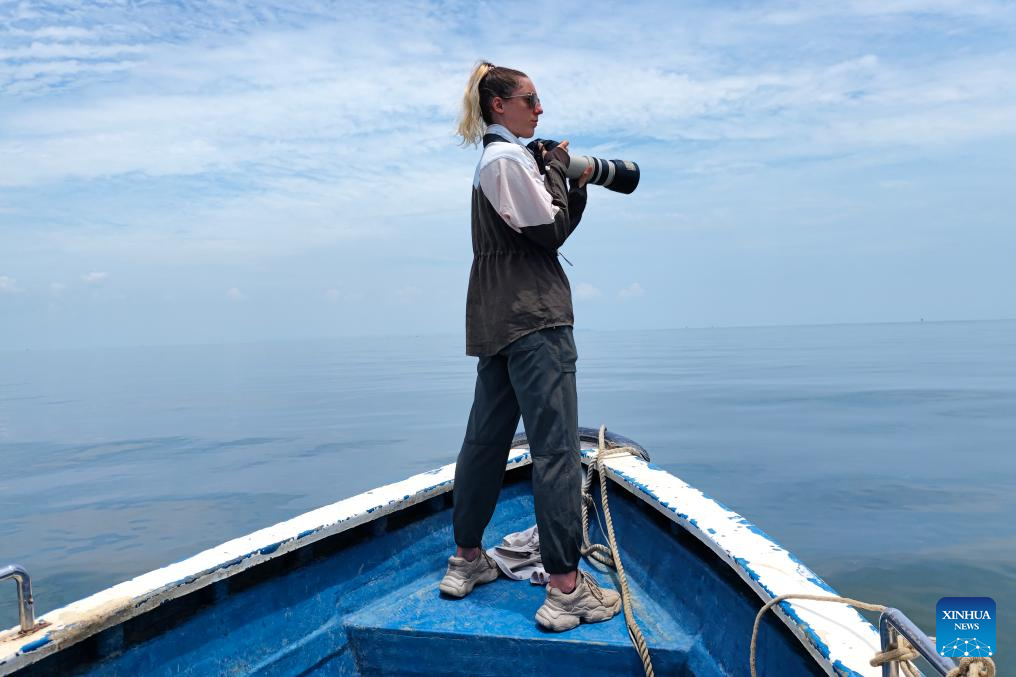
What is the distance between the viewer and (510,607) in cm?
228

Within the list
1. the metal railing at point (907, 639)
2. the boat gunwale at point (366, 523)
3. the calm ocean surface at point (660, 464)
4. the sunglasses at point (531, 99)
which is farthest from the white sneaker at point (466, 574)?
the calm ocean surface at point (660, 464)

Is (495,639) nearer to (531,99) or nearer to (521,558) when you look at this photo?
(521,558)

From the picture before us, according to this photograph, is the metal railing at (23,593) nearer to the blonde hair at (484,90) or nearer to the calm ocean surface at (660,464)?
the blonde hair at (484,90)

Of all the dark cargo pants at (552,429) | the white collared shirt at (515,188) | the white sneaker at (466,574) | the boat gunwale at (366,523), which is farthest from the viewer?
the white sneaker at (466,574)

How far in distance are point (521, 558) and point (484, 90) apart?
167 cm

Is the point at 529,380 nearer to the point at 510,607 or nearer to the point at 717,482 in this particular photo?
the point at 510,607

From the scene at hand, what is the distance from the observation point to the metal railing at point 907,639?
40.8 inches

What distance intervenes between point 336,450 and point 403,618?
51.9ft

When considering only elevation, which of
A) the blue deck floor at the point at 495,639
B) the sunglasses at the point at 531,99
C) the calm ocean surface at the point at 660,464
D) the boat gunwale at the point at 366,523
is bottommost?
the calm ocean surface at the point at 660,464

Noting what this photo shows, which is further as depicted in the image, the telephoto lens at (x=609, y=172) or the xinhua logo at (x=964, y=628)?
the telephoto lens at (x=609, y=172)

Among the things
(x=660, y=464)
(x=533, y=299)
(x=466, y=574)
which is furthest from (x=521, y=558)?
(x=660, y=464)

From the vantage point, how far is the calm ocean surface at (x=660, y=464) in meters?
7.35

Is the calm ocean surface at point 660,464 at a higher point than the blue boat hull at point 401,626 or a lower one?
lower

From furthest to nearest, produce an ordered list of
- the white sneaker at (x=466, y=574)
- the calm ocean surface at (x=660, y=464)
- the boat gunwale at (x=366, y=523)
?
the calm ocean surface at (x=660, y=464), the white sneaker at (x=466, y=574), the boat gunwale at (x=366, y=523)
